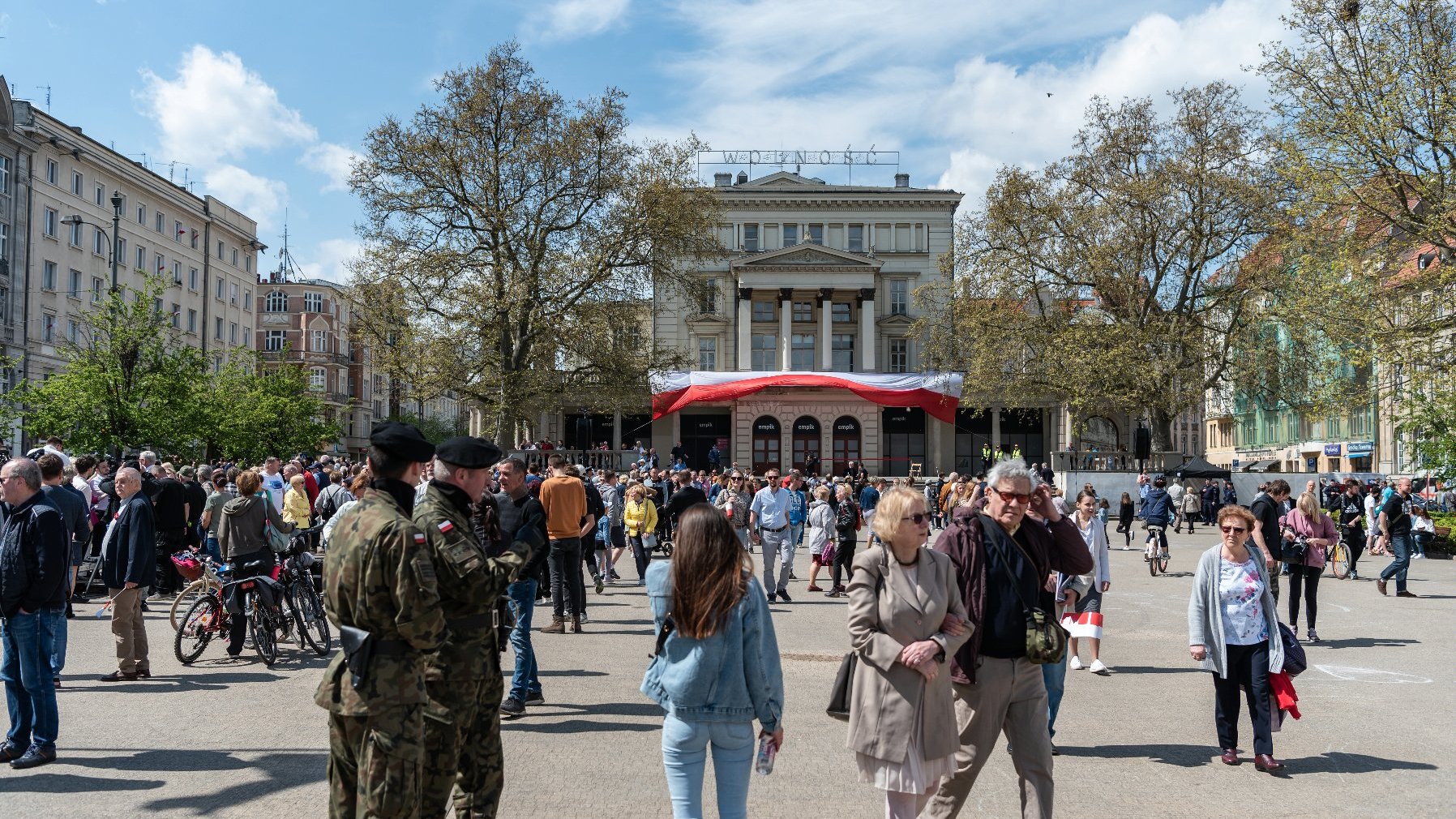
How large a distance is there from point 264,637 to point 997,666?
7661mm

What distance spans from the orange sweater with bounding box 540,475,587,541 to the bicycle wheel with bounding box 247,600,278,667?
272 centimetres

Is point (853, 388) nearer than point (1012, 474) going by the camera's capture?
No

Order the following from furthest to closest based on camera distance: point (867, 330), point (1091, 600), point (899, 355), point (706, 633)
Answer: point (899, 355) → point (867, 330) → point (1091, 600) → point (706, 633)

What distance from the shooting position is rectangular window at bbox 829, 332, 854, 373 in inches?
2731

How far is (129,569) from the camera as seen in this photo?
9.77m

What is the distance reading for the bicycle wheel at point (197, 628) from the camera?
1068 cm

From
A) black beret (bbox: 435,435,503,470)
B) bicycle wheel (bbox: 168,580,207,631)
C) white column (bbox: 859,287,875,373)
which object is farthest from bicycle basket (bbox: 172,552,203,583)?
white column (bbox: 859,287,875,373)

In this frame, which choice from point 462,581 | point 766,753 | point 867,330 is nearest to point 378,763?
point 462,581

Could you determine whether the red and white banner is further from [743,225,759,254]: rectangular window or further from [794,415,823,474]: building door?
[743,225,759,254]: rectangular window

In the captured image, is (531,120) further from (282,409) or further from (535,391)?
(282,409)

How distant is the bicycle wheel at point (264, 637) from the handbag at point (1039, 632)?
7583 mm

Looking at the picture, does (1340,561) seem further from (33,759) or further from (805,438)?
(805,438)

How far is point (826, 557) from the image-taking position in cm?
1783

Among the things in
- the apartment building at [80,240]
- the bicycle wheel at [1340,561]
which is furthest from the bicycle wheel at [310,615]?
the apartment building at [80,240]
